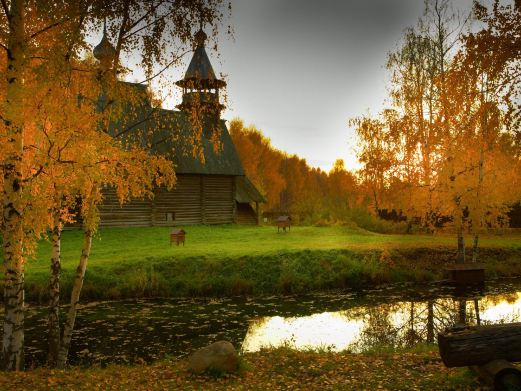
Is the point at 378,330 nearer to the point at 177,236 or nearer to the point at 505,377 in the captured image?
the point at 505,377

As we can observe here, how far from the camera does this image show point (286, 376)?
8.17 metres

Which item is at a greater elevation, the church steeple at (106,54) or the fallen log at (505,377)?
the church steeple at (106,54)

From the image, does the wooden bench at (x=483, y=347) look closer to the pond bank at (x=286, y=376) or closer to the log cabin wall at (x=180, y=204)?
the pond bank at (x=286, y=376)

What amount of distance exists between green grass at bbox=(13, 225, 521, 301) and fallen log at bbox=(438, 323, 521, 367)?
11431 millimetres

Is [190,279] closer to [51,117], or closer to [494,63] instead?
[51,117]

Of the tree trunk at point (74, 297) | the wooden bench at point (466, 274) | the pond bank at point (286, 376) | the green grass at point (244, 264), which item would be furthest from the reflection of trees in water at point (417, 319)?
the tree trunk at point (74, 297)

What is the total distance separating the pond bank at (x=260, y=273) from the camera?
16906 mm

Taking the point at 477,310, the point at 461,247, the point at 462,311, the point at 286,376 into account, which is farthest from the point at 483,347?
the point at 461,247

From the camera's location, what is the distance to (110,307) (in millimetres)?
15445

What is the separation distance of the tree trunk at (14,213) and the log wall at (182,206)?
1994 centimetres

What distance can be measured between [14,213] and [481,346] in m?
7.86

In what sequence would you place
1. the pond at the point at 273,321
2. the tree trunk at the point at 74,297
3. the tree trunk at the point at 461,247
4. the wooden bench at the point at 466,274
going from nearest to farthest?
the tree trunk at the point at 74,297 < the pond at the point at 273,321 < the wooden bench at the point at 466,274 < the tree trunk at the point at 461,247

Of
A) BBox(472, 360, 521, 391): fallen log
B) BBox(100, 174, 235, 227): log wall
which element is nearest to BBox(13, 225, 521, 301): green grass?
BBox(100, 174, 235, 227): log wall

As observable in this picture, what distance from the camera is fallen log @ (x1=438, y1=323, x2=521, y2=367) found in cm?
678
